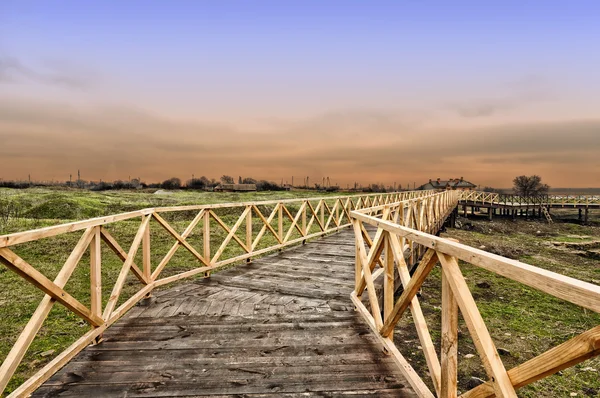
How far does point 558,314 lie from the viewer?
8.72 metres

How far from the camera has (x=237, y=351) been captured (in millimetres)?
3373

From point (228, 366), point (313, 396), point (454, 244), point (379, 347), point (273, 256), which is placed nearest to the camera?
A: point (454, 244)

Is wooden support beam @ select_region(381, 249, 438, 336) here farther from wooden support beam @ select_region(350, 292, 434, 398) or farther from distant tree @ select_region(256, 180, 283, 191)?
distant tree @ select_region(256, 180, 283, 191)

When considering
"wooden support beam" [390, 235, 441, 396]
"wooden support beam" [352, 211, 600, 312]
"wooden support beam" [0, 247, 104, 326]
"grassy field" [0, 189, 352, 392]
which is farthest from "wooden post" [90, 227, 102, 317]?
"wooden support beam" [352, 211, 600, 312]

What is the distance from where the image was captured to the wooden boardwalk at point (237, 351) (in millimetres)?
2768

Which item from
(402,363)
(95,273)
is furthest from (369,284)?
(95,273)

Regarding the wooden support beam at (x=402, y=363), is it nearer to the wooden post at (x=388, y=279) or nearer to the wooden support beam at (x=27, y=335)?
the wooden post at (x=388, y=279)

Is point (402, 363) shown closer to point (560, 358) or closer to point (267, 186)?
point (560, 358)

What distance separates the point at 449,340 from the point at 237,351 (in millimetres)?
2111

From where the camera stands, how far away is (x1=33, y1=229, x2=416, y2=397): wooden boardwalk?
109 inches

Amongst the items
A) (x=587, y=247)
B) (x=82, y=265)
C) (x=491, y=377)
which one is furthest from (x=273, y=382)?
(x=587, y=247)

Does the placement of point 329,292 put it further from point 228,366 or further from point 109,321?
point 109,321

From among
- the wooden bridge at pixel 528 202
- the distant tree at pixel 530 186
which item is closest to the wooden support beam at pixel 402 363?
the wooden bridge at pixel 528 202

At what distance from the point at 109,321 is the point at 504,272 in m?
3.97
